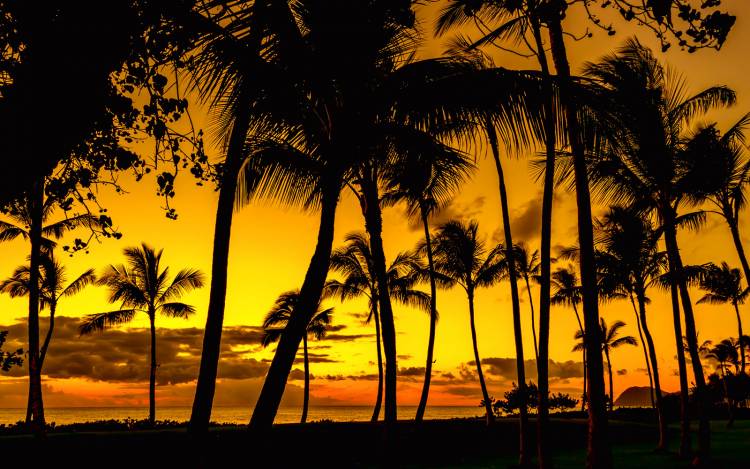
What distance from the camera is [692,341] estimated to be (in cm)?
1742

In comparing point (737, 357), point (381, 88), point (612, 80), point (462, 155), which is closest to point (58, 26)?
point (381, 88)

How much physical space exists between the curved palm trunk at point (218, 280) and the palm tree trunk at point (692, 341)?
13010 mm

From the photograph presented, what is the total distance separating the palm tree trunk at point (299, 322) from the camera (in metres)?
7.50

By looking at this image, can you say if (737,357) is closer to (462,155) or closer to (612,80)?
(612,80)

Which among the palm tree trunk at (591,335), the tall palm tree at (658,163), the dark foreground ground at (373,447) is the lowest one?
the dark foreground ground at (373,447)

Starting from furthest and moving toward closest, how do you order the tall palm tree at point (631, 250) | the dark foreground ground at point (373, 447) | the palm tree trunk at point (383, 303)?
1. the tall palm tree at point (631, 250)
2. the dark foreground ground at point (373, 447)
3. the palm tree trunk at point (383, 303)

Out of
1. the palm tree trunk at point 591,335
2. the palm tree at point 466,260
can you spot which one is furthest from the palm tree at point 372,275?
the palm tree trunk at point 591,335

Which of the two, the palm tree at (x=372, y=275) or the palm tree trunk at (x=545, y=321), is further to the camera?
the palm tree at (x=372, y=275)

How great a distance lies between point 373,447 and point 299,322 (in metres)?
16.0

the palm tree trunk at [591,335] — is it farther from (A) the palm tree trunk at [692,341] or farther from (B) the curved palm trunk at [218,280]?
(A) the palm tree trunk at [692,341]

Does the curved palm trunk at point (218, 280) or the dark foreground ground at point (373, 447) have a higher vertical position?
the curved palm trunk at point (218, 280)

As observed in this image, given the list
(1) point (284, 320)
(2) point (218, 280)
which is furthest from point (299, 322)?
(1) point (284, 320)

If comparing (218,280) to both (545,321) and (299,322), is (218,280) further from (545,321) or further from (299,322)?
(545,321)

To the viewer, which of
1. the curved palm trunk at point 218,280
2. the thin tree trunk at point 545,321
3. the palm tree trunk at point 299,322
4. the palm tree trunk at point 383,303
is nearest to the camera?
the palm tree trunk at point 299,322
